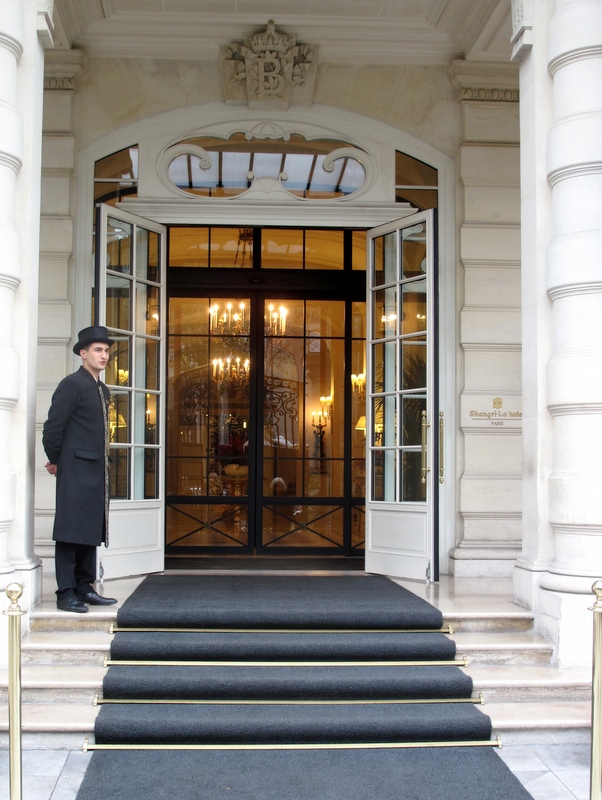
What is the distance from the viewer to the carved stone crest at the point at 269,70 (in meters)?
6.51

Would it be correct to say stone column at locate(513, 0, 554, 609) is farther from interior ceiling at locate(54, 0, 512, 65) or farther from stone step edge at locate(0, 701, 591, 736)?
interior ceiling at locate(54, 0, 512, 65)

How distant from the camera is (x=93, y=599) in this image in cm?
487

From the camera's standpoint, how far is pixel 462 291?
22.2ft

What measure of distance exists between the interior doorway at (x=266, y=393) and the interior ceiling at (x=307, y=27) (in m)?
1.59

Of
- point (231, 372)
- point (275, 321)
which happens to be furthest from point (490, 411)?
point (231, 372)

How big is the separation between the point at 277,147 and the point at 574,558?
164 inches

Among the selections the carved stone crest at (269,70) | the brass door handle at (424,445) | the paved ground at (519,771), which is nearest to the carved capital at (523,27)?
the carved stone crest at (269,70)

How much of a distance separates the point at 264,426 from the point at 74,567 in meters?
3.08

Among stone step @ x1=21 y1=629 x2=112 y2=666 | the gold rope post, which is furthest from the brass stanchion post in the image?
the gold rope post

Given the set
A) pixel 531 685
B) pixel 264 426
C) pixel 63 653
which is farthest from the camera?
pixel 264 426

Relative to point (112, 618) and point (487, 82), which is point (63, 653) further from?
point (487, 82)

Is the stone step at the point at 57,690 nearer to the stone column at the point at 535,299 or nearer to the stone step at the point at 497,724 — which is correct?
the stone step at the point at 497,724

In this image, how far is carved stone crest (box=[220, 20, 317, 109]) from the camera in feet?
21.4

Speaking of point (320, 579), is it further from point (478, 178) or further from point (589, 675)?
point (478, 178)
